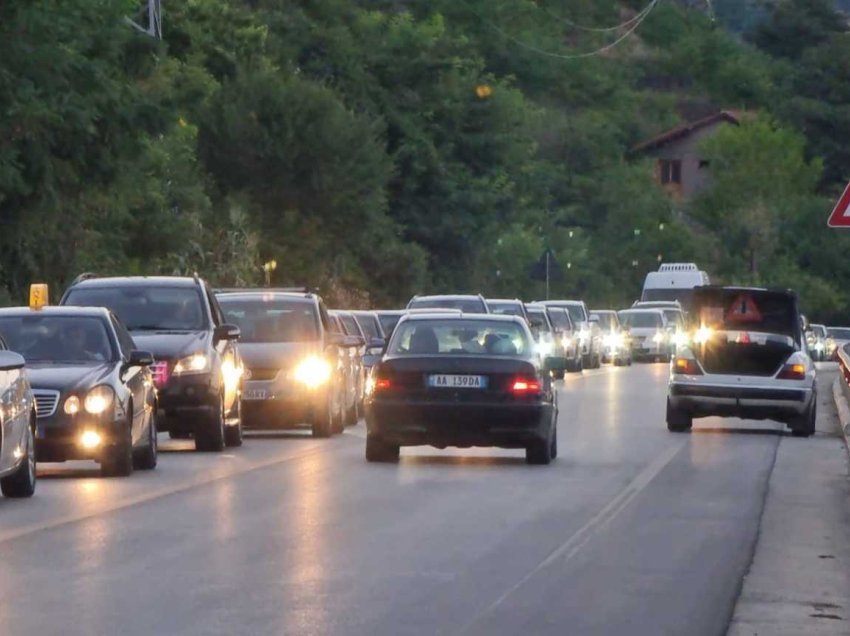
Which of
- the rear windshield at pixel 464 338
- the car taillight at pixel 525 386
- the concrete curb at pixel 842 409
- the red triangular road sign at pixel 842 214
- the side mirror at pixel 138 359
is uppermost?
the red triangular road sign at pixel 842 214

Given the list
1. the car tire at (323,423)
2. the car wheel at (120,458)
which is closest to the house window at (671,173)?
the car tire at (323,423)

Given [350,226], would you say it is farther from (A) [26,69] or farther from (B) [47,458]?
(B) [47,458]

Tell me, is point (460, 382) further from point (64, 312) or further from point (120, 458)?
point (64, 312)

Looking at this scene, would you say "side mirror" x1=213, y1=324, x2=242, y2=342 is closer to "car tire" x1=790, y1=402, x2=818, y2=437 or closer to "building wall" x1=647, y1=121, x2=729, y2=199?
"car tire" x1=790, y1=402, x2=818, y2=437

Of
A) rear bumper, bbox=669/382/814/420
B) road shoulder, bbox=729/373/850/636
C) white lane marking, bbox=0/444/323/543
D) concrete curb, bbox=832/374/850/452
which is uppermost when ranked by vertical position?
rear bumper, bbox=669/382/814/420

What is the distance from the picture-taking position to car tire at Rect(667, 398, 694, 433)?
3122 cm

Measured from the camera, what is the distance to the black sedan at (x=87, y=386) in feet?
70.2

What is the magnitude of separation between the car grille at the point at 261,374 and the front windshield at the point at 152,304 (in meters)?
2.54

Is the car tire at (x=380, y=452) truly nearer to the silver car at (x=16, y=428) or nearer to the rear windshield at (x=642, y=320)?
the silver car at (x=16, y=428)

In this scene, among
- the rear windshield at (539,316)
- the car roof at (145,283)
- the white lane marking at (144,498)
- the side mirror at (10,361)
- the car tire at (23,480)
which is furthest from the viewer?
the rear windshield at (539,316)

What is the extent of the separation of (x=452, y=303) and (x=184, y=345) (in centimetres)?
2075

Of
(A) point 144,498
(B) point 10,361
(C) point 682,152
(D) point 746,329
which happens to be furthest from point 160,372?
(C) point 682,152

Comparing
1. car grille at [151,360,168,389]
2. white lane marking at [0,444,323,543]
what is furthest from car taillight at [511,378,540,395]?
car grille at [151,360,168,389]

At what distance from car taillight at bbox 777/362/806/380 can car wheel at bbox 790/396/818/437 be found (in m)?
0.56
